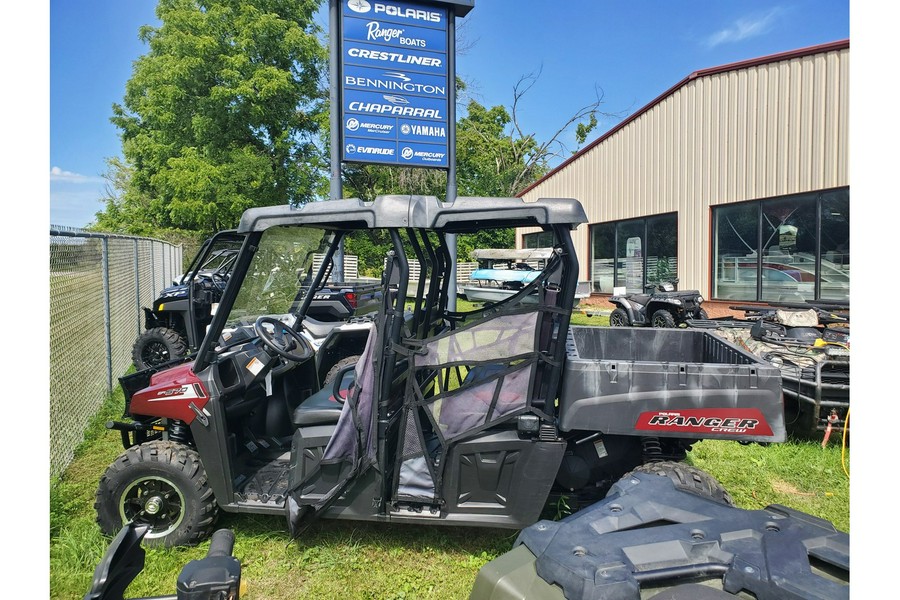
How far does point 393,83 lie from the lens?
8.90 metres

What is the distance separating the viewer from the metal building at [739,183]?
1053cm

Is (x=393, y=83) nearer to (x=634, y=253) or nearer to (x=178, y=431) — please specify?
(x=178, y=431)

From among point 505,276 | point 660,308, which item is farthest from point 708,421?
point 505,276

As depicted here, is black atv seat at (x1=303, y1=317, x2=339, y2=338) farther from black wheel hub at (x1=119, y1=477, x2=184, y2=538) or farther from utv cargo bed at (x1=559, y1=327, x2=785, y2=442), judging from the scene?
utv cargo bed at (x1=559, y1=327, x2=785, y2=442)

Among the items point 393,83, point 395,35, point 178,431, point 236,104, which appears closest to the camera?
point 178,431

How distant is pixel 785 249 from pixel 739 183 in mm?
1829

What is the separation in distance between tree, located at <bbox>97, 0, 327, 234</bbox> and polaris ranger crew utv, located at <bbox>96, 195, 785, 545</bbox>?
15781 millimetres


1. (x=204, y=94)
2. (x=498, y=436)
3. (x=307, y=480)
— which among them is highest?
(x=204, y=94)

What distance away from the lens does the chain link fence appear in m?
4.76

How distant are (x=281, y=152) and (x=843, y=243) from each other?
643 inches

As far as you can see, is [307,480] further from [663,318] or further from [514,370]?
[663,318]

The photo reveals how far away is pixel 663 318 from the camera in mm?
10586

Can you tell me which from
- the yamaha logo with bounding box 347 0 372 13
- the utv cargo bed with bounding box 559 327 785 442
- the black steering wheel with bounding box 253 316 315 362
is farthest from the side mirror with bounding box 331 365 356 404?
the yamaha logo with bounding box 347 0 372 13

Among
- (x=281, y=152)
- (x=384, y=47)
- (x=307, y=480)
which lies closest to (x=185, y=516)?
(x=307, y=480)
